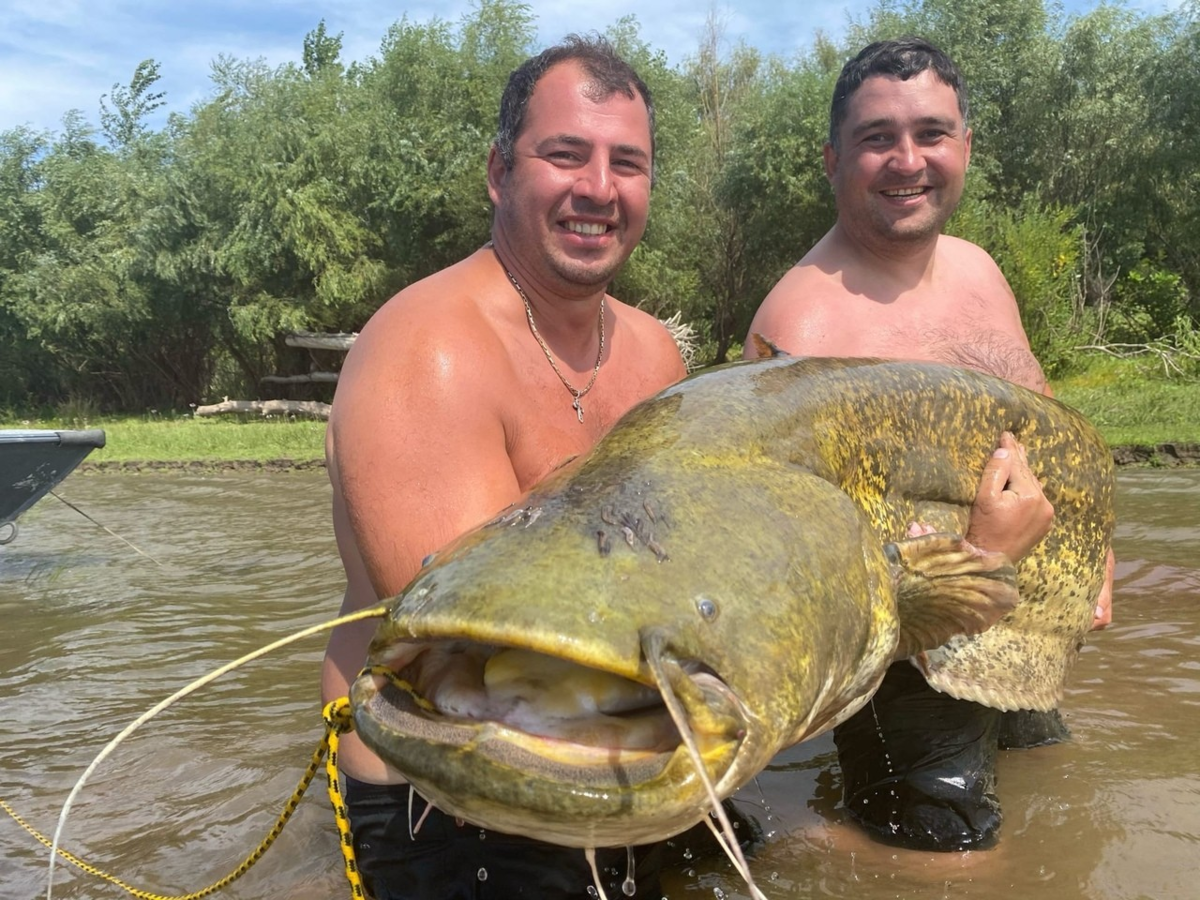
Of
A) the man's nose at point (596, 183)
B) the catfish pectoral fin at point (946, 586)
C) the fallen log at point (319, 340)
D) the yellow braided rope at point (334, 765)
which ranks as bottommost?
the fallen log at point (319, 340)

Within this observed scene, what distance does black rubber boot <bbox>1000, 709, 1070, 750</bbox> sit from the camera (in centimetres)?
357

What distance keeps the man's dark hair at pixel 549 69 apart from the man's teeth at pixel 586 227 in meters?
0.27

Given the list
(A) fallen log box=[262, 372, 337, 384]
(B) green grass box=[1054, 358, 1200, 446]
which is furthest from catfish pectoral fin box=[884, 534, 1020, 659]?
(A) fallen log box=[262, 372, 337, 384]

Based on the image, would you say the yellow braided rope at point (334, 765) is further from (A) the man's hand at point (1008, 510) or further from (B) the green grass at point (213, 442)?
(B) the green grass at point (213, 442)

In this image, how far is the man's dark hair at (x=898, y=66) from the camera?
327 cm

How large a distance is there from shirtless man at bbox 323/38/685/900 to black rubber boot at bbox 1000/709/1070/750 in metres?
1.64

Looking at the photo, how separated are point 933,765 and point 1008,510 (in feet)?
2.86

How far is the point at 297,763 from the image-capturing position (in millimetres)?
4039

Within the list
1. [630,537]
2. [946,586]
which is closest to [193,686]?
[630,537]


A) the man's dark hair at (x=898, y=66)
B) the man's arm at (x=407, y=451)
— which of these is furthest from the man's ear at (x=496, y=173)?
the man's dark hair at (x=898, y=66)

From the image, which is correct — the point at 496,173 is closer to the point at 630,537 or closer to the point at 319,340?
the point at 630,537

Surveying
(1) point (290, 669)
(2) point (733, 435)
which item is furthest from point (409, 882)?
(1) point (290, 669)

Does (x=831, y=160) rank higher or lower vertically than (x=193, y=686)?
higher

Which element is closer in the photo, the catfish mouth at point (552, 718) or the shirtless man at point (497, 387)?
the catfish mouth at point (552, 718)
